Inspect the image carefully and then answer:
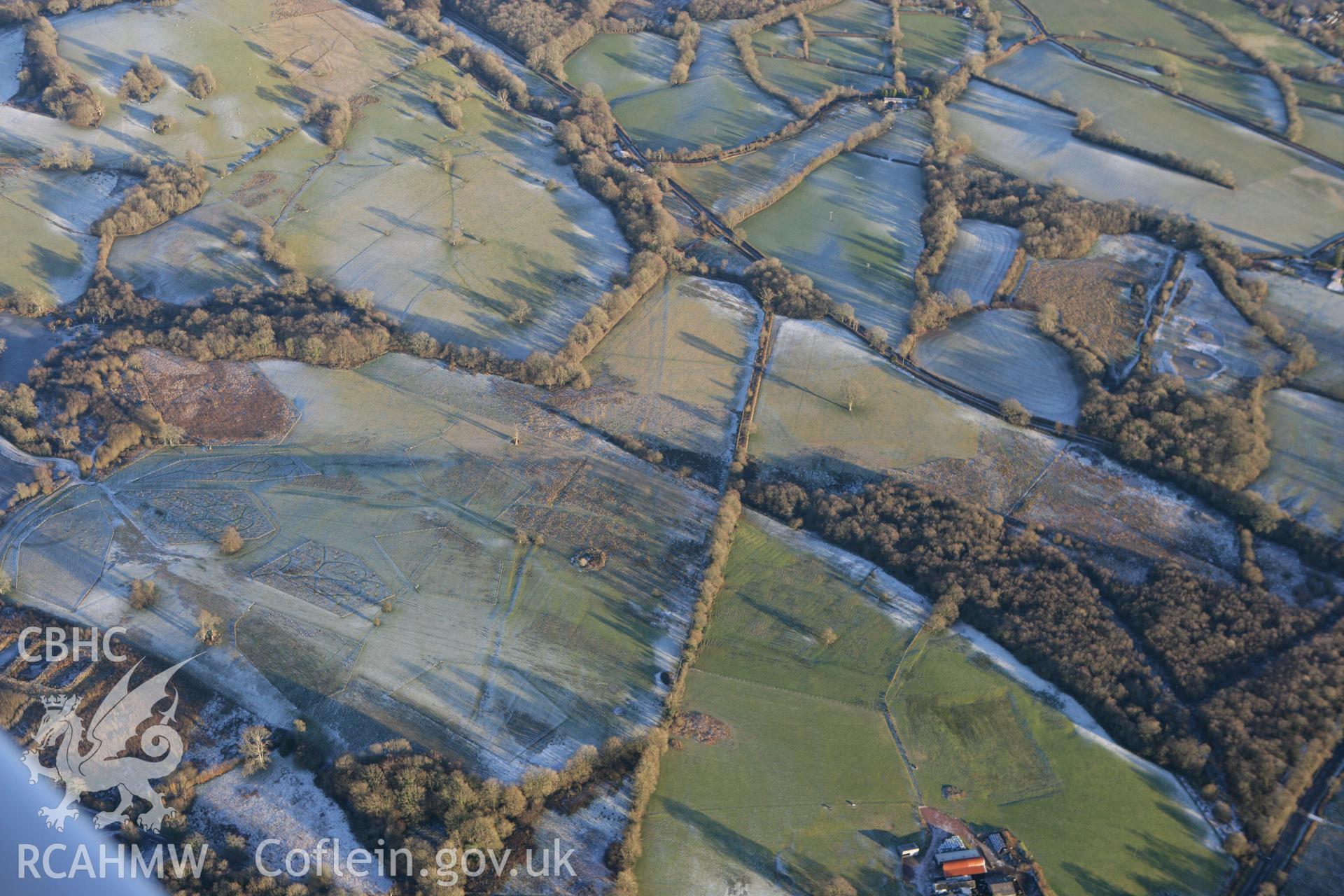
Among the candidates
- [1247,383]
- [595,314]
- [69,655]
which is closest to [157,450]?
[69,655]

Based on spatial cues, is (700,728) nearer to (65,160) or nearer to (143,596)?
(143,596)

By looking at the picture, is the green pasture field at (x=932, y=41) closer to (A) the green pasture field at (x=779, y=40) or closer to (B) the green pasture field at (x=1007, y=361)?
(A) the green pasture field at (x=779, y=40)

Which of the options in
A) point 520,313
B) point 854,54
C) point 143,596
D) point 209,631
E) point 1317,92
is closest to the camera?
point 209,631

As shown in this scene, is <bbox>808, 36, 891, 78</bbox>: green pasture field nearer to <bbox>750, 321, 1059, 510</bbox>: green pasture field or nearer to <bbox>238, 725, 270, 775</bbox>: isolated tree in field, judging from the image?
<bbox>750, 321, 1059, 510</bbox>: green pasture field

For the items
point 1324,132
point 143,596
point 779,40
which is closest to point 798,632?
point 143,596

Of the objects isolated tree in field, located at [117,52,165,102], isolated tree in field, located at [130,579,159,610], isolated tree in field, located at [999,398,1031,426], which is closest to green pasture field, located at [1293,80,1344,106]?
isolated tree in field, located at [999,398,1031,426]

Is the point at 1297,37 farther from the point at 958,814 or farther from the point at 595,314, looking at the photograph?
the point at 958,814
